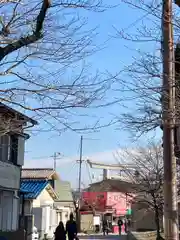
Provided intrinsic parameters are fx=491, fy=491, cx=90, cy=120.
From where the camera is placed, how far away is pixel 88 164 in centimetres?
7812

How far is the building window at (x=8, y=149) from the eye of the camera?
23438mm

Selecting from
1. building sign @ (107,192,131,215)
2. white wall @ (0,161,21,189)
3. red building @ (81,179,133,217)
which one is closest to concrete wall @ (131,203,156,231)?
Answer: white wall @ (0,161,21,189)

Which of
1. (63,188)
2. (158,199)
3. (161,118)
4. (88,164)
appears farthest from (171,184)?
(88,164)

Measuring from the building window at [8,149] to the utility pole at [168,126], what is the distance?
1410cm

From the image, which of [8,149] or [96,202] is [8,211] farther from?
[96,202]

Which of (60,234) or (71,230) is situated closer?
(60,234)

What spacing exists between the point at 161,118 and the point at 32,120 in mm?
2693

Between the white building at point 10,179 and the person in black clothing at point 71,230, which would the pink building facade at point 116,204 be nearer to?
the white building at point 10,179

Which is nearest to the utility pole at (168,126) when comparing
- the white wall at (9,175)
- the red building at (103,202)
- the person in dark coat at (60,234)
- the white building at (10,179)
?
the person in dark coat at (60,234)

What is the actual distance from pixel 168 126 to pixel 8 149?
15396mm

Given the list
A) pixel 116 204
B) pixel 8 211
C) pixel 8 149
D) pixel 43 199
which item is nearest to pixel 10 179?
pixel 8 149

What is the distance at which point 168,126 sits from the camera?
998 cm

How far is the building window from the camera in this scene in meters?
23.4

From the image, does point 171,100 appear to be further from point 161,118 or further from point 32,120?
point 32,120
